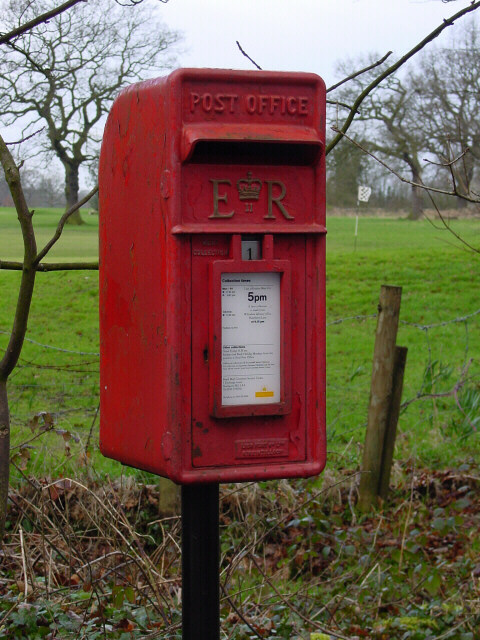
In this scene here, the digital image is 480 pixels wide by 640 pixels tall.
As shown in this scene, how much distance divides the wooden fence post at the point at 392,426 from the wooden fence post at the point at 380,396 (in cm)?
3

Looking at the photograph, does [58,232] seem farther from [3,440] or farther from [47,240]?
[47,240]

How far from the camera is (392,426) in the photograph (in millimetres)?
4949

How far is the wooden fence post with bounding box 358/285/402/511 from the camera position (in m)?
4.88

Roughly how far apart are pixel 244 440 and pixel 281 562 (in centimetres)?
220

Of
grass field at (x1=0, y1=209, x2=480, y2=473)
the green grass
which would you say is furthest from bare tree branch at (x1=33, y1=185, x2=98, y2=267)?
the green grass

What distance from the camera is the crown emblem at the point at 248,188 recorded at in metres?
2.15

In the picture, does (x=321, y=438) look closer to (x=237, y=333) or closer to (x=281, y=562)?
(x=237, y=333)

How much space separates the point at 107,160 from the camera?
97.8 inches

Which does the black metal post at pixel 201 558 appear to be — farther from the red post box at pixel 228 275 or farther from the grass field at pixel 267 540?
the grass field at pixel 267 540

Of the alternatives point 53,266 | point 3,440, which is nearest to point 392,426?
point 53,266

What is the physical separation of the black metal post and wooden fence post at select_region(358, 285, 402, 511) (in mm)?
2629

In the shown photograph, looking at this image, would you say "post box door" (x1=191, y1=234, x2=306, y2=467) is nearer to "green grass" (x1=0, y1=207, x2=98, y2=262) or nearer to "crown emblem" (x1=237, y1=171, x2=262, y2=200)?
"crown emblem" (x1=237, y1=171, x2=262, y2=200)

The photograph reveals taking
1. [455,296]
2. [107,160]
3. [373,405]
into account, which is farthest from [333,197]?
[107,160]

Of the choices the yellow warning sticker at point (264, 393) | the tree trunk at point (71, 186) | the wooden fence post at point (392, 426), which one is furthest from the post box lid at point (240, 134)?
the tree trunk at point (71, 186)
